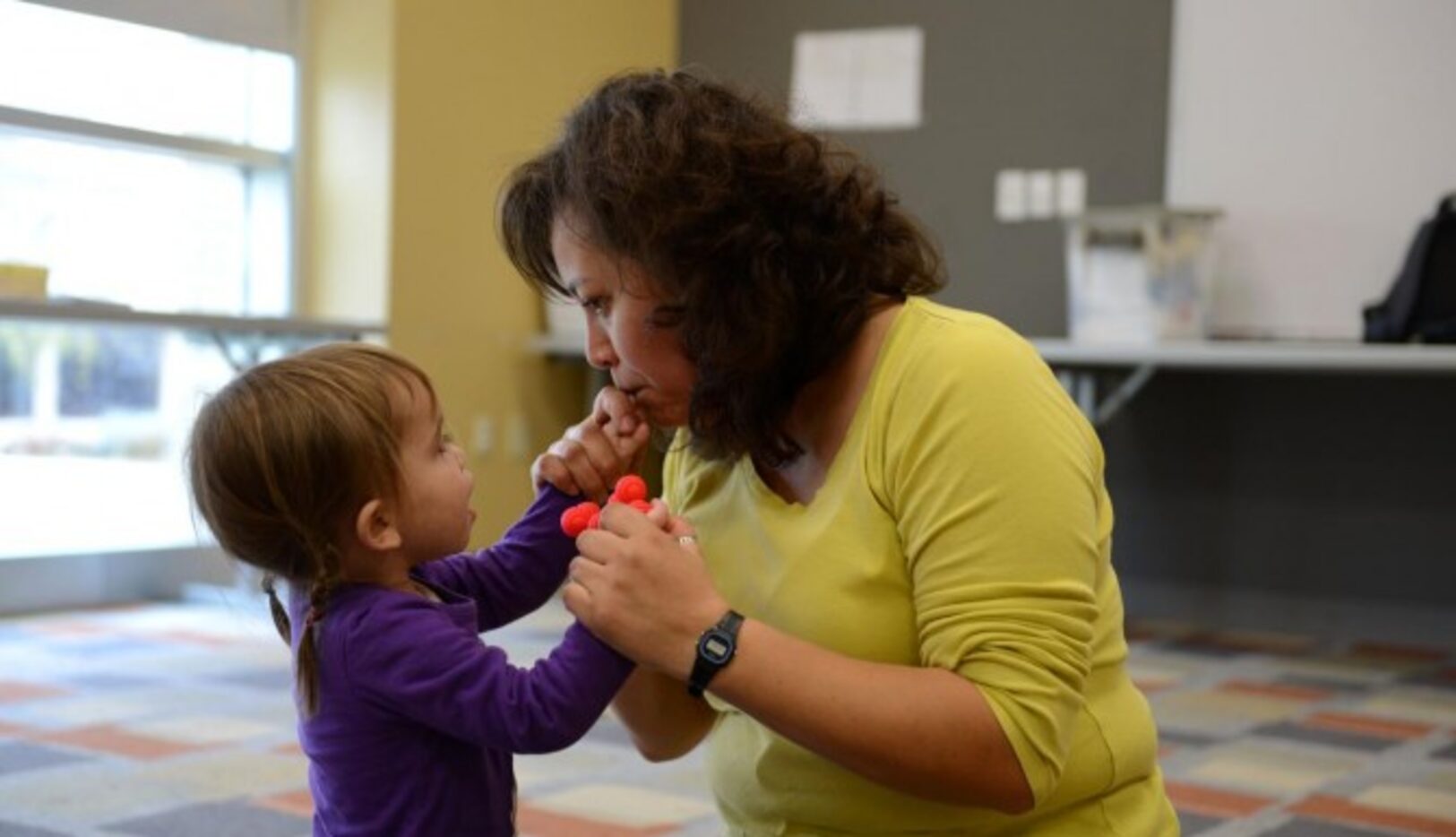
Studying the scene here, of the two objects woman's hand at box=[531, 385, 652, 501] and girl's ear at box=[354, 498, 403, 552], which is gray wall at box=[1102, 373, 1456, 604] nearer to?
woman's hand at box=[531, 385, 652, 501]

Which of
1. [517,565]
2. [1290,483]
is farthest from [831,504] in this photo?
[1290,483]

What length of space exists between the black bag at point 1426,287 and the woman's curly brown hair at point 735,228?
3.72 metres

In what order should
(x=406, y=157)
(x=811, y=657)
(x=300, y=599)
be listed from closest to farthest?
(x=811, y=657)
(x=300, y=599)
(x=406, y=157)

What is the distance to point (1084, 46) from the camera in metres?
5.49

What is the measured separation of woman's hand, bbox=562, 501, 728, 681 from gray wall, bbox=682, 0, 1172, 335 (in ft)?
14.0

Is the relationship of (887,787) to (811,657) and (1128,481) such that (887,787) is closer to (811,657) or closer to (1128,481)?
(811,657)

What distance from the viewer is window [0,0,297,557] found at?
481 cm

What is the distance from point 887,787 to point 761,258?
0.36m

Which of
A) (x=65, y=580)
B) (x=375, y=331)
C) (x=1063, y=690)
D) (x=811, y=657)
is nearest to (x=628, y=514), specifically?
(x=811, y=657)

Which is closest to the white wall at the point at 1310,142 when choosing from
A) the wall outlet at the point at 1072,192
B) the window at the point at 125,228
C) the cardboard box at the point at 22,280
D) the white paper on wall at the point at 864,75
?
the wall outlet at the point at 1072,192

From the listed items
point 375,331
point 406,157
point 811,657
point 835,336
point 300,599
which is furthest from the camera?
point 406,157

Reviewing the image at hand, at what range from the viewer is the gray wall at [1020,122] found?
5.42 meters

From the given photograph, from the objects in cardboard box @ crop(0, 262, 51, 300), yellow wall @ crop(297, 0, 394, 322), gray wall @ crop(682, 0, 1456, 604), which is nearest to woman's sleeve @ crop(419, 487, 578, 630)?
cardboard box @ crop(0, 262, 51, 300)

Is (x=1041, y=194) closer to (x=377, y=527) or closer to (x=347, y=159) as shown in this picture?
(x=347, y=159)
